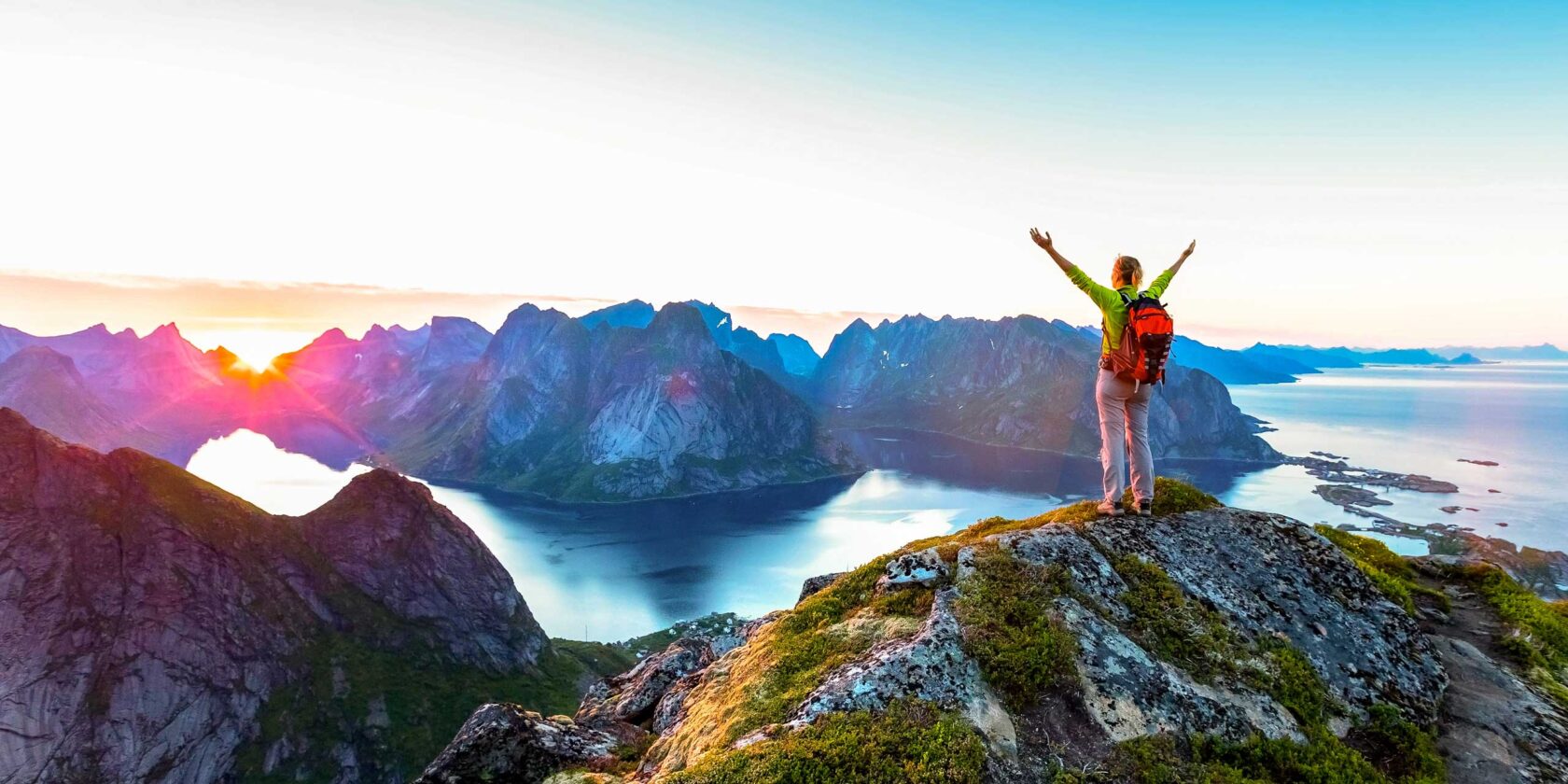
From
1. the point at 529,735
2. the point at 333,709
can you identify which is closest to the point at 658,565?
the point at 333,709

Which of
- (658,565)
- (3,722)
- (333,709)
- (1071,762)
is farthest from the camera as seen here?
(658,565)

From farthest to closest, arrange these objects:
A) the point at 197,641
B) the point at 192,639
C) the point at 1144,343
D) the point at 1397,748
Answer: the point at 197,641 < the point at 192,639 < the point at 1144,343 < the point at 1397,748

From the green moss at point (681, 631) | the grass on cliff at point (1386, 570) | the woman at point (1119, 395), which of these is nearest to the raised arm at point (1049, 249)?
the woman at point (1119, 395)

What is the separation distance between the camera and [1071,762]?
8211mm

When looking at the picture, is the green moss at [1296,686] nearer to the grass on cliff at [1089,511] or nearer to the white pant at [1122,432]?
the grass on cliff at [1089,511]

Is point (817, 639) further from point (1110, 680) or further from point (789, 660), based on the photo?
point (1110, 680)

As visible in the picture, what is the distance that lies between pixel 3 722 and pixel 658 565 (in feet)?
427

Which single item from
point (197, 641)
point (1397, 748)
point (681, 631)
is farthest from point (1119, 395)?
point (681, 631)

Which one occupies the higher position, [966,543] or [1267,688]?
[966,543]

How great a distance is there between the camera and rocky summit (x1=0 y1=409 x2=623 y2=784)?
83562 millimetres

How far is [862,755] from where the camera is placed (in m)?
7.78

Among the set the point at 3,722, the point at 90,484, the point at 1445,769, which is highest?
the point at 1445,769

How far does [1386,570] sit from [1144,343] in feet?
32.5

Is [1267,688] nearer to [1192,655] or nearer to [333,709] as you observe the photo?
[1192,655]
